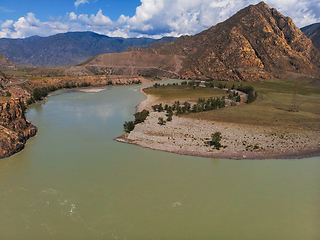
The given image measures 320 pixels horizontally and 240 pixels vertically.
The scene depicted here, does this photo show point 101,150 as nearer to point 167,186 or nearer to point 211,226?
point 167,186

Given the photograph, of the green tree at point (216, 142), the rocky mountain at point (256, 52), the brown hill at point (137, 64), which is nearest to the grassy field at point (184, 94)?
the green tree at point (216, 142)

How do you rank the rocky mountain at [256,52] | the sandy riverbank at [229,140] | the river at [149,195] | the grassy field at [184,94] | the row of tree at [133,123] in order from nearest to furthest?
the river at [149,195]
the sandy riverbank at [229,140]
the row of tree at [133,123]
the grassy field at [184,94]
the rocky mountain at [256,52]

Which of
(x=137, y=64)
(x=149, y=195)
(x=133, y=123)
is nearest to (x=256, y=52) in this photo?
(x=137, y=64)

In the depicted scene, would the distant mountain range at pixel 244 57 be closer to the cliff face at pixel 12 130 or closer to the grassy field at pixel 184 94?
the grassy field at pixel 184 94

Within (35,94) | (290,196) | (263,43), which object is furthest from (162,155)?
(263,43)

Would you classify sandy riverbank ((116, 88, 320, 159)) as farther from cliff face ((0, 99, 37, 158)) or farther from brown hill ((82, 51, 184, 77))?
brown hill ((82, 51, 184, 77))

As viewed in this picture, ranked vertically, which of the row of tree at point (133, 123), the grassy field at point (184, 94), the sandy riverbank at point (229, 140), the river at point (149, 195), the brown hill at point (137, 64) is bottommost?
the river at point (149, 195)

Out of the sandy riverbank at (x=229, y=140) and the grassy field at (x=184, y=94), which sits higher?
the grassy field at (x=184, y=94)
